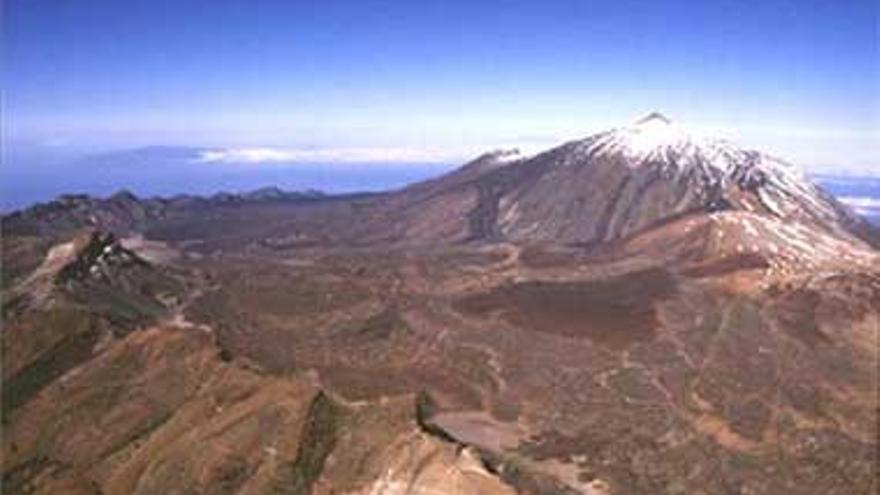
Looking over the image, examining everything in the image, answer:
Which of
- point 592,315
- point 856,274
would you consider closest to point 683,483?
point 592,315

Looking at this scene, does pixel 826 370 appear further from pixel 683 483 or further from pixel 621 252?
pixel 621 252

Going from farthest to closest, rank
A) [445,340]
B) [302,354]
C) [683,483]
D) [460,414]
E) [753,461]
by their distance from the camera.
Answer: [445,340]
[302,354]
[460,414]
[753,461]
[683,483]

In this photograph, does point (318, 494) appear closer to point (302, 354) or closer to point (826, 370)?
point (302, 354)

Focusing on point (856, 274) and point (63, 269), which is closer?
point (63, 269)

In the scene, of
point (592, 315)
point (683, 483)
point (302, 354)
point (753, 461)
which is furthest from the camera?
point (592, 315)

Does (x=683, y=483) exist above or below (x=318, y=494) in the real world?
below

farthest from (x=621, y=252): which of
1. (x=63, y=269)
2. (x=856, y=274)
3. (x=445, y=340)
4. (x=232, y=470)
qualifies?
(x=232, y=470)
